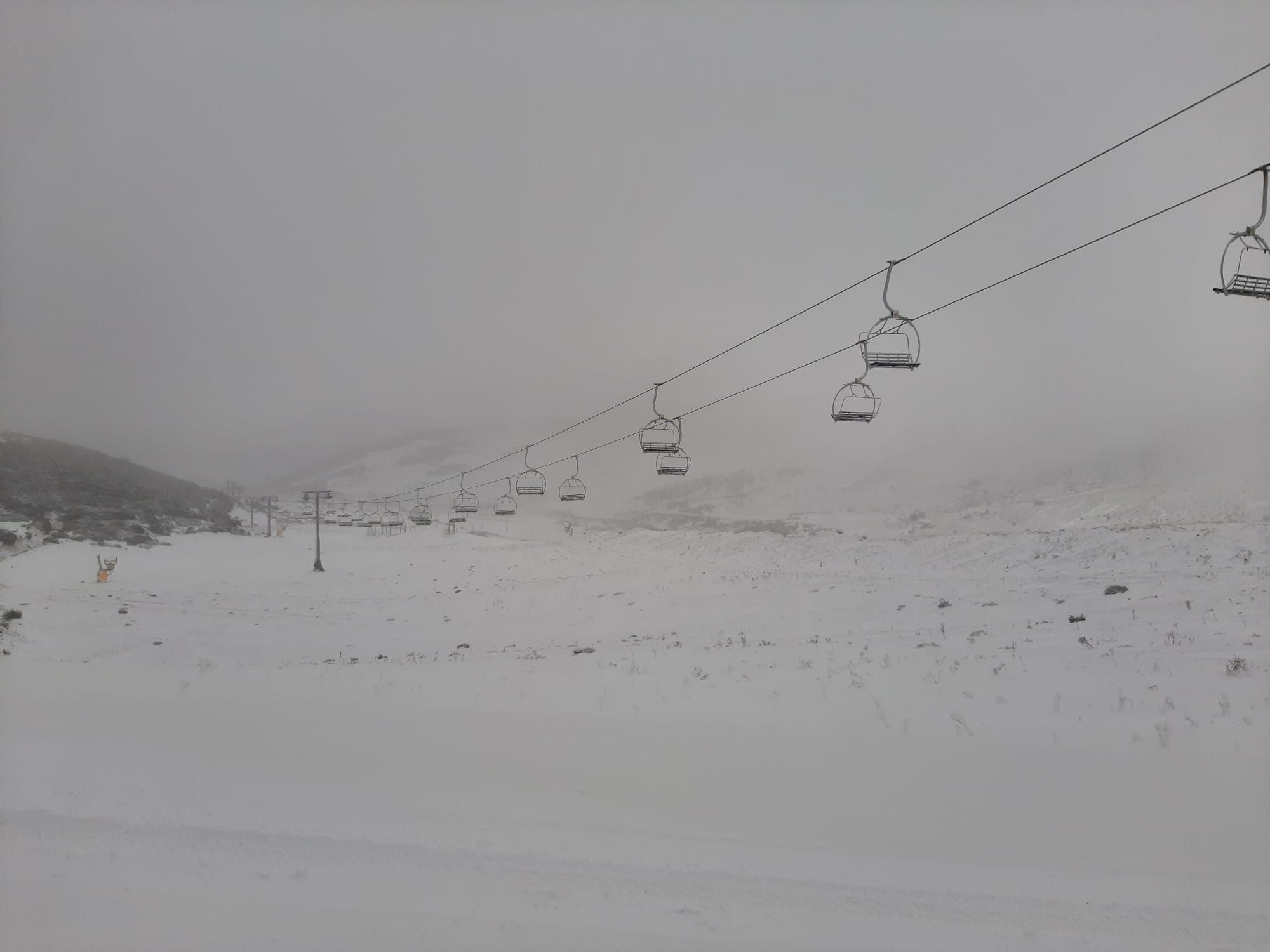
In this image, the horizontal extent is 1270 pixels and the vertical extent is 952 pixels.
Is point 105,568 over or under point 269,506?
under

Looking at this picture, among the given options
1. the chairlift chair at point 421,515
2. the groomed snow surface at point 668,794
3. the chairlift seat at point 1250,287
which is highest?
the chairlift seat at point 1250,287

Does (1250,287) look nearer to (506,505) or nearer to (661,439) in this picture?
(661,439)

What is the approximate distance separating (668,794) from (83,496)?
34448 millimetres

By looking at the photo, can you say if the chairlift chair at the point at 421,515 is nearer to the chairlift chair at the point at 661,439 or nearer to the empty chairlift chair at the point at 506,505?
the empty chairlift chair at the point at 506,505

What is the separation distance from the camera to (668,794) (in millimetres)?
6637

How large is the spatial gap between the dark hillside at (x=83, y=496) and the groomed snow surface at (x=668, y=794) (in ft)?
34.6

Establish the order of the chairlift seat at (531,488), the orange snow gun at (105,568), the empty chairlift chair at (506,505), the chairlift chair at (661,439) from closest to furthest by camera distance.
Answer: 1. the chairlift chair at (661,439)
2. the chairlift seat at (531,488)
3. the empty chairlift chair at (506,505)
4. the orange snow gun at (105,568)

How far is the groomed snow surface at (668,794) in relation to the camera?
474cm

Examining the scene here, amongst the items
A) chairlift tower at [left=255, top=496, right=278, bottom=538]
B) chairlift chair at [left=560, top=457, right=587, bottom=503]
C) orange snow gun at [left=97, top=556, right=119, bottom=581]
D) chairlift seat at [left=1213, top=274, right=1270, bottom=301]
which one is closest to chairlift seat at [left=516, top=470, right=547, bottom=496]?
chairlift chair at [left=560, top=457, right=587, bottom=503]

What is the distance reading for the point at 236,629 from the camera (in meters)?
20.5

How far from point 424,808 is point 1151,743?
746 cm

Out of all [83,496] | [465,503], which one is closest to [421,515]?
[465,503]

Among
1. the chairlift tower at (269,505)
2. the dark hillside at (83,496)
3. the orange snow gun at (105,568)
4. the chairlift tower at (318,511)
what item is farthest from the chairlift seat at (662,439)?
the chairlift tower at (269,505)

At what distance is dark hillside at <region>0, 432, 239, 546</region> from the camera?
74.5ft
